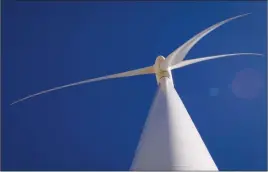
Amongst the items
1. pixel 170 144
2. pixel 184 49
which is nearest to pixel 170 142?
pixel 170 144

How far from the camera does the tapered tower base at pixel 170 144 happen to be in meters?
11.2

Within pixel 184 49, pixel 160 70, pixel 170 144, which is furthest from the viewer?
pixel 160 70

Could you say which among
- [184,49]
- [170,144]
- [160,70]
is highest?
[184,49]

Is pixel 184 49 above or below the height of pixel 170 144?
above

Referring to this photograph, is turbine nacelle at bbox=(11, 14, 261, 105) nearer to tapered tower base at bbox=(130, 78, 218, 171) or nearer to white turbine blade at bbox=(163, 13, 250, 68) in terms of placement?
white turbine blade at bbox=(163, 13, 250, 68)

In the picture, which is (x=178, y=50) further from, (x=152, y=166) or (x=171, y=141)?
(x=152, y=166)

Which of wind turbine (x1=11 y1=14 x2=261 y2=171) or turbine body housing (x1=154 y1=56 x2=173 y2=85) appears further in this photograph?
turbine body housing (x1=154 y1=56 x2=173 y2=85)

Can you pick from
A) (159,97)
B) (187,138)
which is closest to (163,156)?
(187,138)

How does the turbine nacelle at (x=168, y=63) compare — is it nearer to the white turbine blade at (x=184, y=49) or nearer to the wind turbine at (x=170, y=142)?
the white turbine blade at (x=184, y=49)

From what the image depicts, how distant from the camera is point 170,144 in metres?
11.7

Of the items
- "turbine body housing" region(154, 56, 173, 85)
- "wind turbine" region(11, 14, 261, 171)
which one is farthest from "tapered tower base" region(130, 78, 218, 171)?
"turbine body housing" region(154, 56, 173, 85)

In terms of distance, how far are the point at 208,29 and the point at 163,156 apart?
8.08m

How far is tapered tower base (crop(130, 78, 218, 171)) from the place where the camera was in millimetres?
11211

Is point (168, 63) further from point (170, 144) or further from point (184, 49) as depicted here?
point (170, 144)
